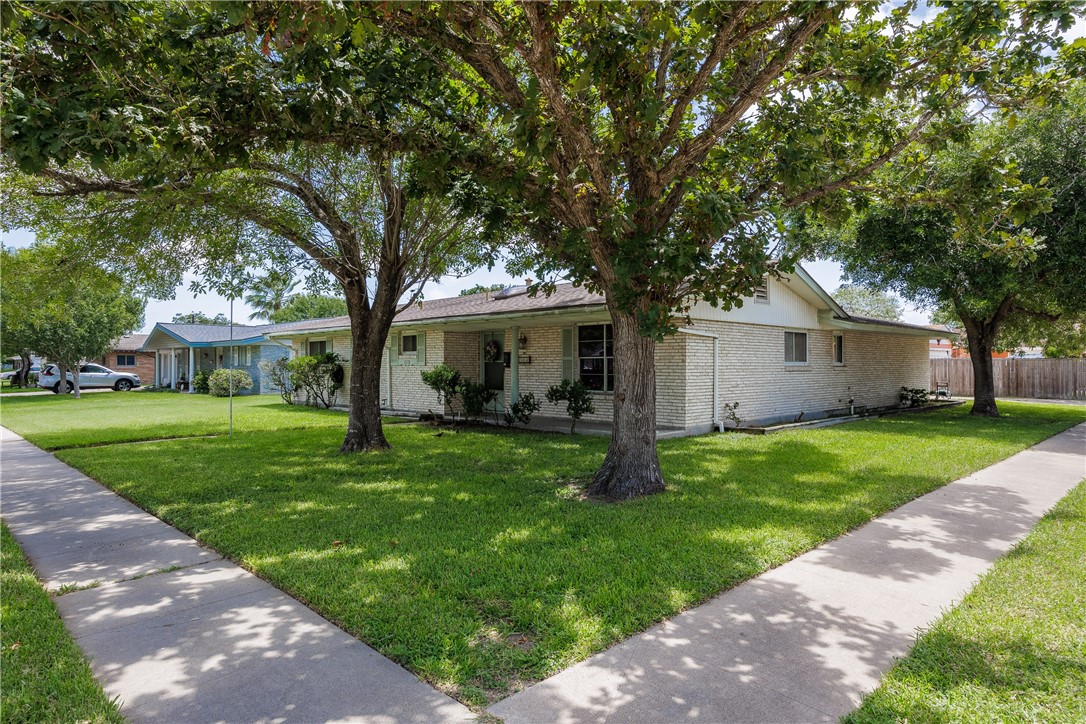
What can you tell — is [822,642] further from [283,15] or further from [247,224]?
[247,224]

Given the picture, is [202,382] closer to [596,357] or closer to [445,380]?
[445,380]

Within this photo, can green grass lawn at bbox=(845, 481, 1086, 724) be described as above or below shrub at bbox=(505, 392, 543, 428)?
below

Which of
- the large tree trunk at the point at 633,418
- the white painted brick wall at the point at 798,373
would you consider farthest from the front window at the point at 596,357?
the large tree trunk at the point at 633,418

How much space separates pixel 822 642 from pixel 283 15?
4.94 meters

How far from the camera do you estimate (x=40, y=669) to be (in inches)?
116

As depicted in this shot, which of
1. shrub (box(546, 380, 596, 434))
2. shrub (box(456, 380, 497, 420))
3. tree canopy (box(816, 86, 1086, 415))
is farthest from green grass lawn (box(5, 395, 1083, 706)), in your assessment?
tree canopy (box(816, 86, 1086, 415))

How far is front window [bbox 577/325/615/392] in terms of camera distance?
12.6 metres

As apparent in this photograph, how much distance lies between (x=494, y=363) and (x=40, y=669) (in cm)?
1272

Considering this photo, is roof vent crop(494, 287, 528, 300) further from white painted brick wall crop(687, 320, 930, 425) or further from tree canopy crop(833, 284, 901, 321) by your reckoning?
tree canopy crop(833, 284, 901, 321)

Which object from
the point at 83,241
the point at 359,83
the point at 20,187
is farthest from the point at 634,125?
the point at 83,241

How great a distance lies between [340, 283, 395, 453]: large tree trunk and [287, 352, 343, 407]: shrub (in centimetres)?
938

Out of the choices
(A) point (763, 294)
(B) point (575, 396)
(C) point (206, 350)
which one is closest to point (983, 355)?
(A) point (763, 294)

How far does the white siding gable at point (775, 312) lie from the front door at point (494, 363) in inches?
217

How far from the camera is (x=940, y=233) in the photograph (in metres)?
12.4
